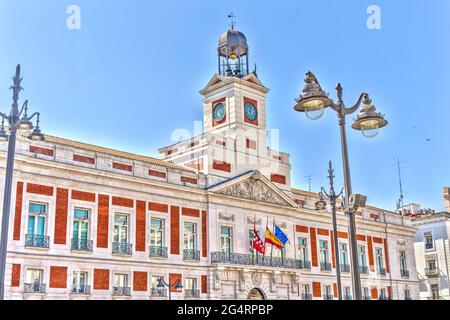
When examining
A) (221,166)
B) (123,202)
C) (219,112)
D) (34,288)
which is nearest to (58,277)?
(34,288)

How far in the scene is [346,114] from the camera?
9.73m

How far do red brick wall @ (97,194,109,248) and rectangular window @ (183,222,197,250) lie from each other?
490cm

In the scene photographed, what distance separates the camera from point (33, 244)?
25.0 m

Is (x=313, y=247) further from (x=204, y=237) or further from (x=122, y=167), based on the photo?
(x=122, y=167)

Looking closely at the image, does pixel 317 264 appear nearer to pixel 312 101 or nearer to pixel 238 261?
pixel 238 261

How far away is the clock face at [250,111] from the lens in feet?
125

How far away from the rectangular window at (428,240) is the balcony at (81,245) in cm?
3288

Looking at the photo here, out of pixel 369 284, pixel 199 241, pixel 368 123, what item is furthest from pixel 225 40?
pixel 368 123

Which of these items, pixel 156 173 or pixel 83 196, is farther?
pixel 156 173

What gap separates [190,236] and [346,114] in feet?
74.4

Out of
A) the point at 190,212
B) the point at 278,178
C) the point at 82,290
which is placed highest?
the point at 278,178

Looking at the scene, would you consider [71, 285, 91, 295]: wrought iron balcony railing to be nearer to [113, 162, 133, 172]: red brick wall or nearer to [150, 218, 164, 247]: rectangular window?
[150, 218, 164, 247]: rectangular window
